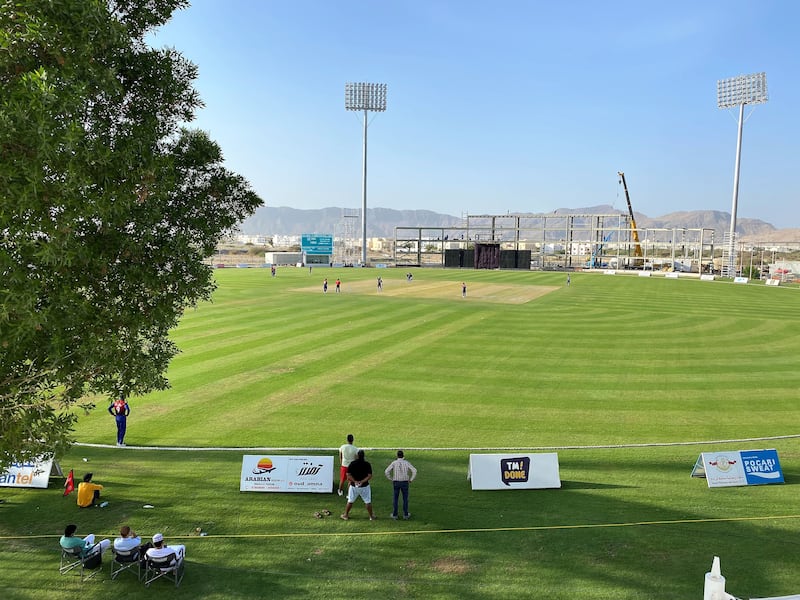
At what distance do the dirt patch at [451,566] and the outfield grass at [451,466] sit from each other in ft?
0.19

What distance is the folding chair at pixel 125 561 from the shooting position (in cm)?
983

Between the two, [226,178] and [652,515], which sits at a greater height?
[226,178]

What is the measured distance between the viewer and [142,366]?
36.1 ft

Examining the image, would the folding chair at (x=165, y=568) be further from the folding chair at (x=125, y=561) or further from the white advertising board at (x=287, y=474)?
the white advertising board at (x=287, y=474)

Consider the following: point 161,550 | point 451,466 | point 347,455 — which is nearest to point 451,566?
point 347,455

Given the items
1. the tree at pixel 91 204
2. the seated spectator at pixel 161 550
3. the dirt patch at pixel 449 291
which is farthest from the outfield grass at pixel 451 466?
the dirt patch at pixel 449 291

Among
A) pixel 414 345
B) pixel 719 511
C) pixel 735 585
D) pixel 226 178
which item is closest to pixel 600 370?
pixel 414 345

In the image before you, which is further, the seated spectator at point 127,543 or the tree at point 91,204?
the seated spectator at point 127,543

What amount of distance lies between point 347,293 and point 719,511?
1883 inches

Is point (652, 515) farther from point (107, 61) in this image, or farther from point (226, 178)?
point (107, 61)

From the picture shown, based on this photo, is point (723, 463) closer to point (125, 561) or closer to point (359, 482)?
point (359, 482)

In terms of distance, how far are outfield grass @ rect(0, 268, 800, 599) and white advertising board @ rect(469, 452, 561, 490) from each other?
0.36 meters

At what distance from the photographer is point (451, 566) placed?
10242 millimetres

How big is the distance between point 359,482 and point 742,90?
11608 cm
